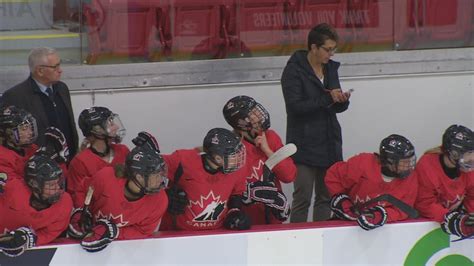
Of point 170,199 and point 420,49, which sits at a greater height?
point 420,49

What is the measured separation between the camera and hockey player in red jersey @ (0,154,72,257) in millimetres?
4027

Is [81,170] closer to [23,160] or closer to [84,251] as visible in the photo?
[23,160]

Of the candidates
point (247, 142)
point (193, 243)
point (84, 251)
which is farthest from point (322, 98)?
point (84, 251)

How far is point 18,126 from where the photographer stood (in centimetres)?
444

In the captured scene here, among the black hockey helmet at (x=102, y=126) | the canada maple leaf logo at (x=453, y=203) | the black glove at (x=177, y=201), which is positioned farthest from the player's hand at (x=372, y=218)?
the black hockey helmet at (x=102, y=126)

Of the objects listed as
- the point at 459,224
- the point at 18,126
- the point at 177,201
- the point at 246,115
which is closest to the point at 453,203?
the point at 459,224

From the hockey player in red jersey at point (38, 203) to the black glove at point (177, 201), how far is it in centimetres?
50

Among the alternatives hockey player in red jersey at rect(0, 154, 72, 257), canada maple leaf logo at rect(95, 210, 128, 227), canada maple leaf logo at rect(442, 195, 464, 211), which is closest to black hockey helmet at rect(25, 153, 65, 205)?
hockey player in red jersey at rect(0, 154, 72, 257)

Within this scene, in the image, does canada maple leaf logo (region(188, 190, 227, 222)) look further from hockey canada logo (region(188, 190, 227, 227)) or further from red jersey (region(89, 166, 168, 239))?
red jersey (region(89, 166, 168, 239))

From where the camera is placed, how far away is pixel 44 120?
16.3 ft

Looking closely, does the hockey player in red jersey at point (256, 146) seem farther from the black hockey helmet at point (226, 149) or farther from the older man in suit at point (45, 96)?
the older man in suit at point (45, 96)

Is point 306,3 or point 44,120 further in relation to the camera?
point 306,3

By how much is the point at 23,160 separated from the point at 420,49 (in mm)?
2844

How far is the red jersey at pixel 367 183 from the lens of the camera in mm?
4574
